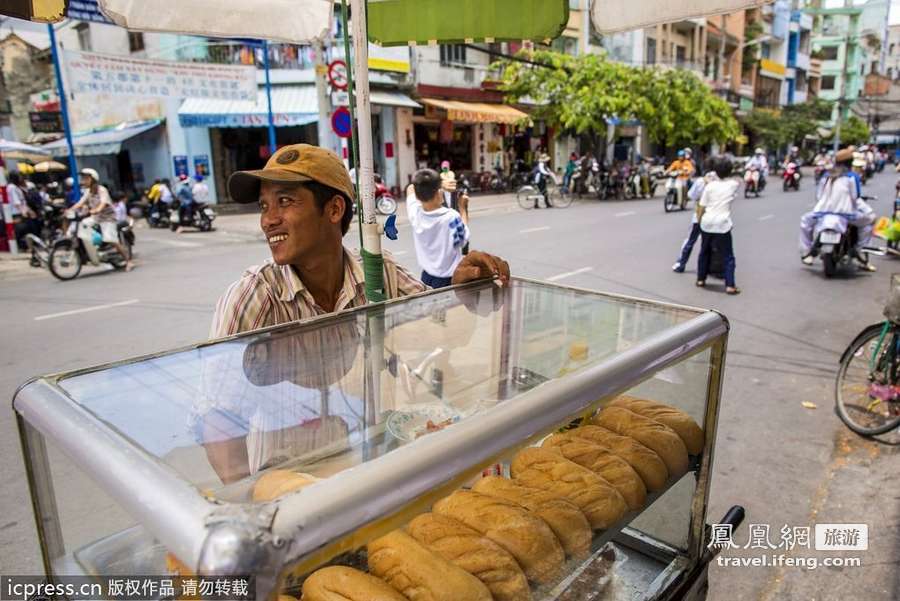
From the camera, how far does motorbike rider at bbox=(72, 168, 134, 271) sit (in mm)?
8820

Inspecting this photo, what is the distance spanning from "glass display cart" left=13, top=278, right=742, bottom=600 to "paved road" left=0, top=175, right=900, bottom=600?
48.7 inches

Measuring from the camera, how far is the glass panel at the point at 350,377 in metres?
1.21

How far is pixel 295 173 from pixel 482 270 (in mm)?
757

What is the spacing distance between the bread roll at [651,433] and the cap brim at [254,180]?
107 centimetres

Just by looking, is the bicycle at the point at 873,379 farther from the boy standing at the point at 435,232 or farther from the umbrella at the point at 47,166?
the umbrella at the point at 47,166

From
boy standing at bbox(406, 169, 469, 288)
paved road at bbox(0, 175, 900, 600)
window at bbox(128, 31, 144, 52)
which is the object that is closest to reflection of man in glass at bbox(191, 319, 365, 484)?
paved road at bbox(0, 175, 900, 600)

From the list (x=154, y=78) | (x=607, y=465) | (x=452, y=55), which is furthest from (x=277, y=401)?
(x=452, y=55)

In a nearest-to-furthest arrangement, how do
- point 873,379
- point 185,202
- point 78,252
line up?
point 873,379
point 78,252
point 185,202

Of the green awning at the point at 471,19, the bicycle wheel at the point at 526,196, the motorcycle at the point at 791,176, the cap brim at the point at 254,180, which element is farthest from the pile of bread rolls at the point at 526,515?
the motorcycle at the point at 791,176

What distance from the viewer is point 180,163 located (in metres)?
17.2

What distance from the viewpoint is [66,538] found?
1.22 meters

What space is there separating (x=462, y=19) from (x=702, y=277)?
217 inches

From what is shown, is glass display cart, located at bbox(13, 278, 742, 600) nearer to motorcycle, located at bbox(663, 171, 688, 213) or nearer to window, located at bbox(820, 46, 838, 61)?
motorcycle, located at bbox(663, 171, 688, 213)

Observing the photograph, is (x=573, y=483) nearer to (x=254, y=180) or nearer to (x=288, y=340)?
(x=288, y=340)
